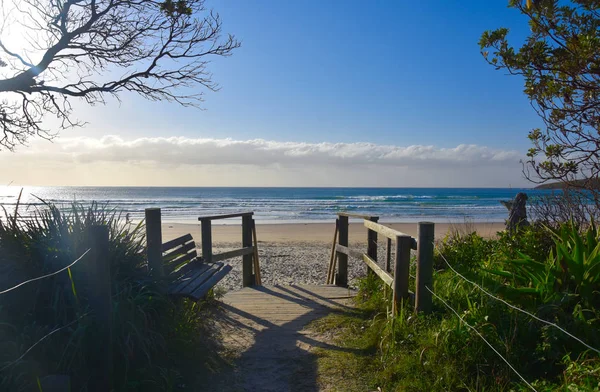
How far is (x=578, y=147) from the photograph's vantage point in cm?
511

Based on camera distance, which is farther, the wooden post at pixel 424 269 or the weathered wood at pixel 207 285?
the weathered wood at pixel 207 285

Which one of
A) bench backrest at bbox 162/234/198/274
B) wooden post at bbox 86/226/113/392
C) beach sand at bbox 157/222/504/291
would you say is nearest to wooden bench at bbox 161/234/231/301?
bench backrest at bbox 162/234/198/274

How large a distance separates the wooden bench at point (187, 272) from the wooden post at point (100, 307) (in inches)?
41.0

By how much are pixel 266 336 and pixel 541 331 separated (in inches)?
118

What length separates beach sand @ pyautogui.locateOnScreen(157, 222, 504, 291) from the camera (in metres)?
9.82

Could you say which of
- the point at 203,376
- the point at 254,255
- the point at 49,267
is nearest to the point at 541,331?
the point at 203,376

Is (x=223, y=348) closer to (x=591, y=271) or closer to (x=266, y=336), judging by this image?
(x=266, y=336)

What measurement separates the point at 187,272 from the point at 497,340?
3563mm

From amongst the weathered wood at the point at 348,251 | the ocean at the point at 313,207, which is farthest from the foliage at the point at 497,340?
the ocean at the point at 313,207

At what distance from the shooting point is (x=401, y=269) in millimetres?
4367

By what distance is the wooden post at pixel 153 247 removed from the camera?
13.6 ft

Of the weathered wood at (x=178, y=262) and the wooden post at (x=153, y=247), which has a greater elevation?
the wooden post at (x=153, y=247)

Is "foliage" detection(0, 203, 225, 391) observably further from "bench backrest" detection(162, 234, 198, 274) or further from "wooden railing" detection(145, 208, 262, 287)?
"bench backrest" detection(162, 234, 198, 274)

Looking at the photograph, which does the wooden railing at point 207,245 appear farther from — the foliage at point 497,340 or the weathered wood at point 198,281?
the foliage at point 497,340
